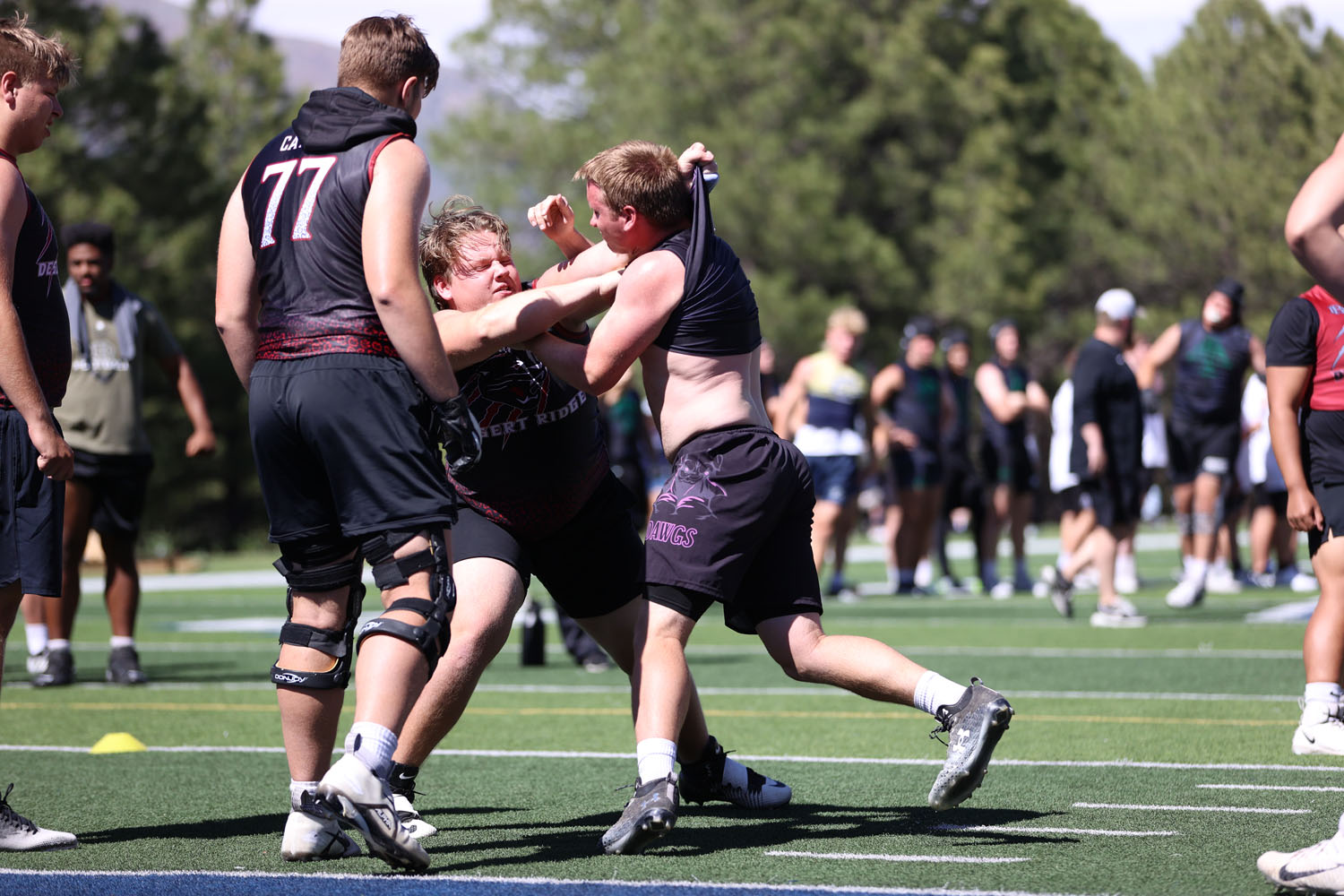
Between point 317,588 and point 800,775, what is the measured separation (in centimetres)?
217

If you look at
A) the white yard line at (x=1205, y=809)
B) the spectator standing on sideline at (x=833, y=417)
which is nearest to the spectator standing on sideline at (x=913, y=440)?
the spectator standing on sideline at (x=833, y=417)

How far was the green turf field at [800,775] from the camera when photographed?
4.45m

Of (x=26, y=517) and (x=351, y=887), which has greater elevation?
(x=26, y=517)

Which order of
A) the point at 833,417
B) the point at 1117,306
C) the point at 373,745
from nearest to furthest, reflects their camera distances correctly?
the point at 373,745, the point at 1117,306, the point at 833,417

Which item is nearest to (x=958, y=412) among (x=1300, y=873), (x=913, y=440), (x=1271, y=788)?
(x=913, y=440)

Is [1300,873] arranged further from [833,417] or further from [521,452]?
[833,417]

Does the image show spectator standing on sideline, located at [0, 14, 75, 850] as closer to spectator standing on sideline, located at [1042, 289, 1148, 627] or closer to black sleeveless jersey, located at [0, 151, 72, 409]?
black sleeveless jersey, located at [0, 151, 72, 409]

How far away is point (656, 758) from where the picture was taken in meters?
4.48

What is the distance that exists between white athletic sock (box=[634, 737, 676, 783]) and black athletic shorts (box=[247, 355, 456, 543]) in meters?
0.78

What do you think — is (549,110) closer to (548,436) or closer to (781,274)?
(781,274)

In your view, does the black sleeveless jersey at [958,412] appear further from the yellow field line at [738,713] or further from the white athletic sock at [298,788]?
the white athletic sock at [298,788]

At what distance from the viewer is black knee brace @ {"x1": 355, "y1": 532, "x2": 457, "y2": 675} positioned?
14.1ft

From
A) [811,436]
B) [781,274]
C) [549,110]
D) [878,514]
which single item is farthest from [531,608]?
[549,110]

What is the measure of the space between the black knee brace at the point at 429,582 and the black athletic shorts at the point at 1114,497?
8.32 meters
